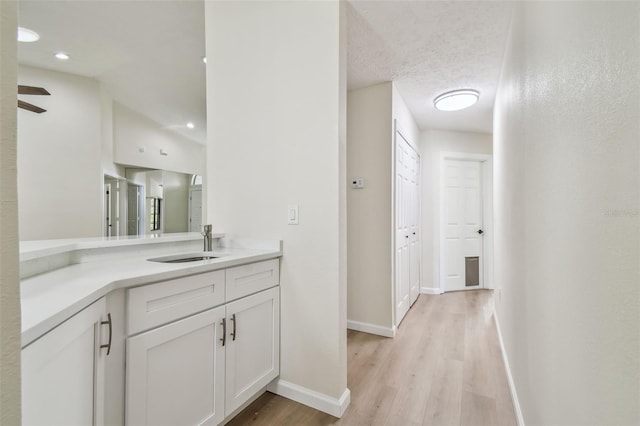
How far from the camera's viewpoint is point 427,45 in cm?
230

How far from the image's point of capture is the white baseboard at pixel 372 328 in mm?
2789

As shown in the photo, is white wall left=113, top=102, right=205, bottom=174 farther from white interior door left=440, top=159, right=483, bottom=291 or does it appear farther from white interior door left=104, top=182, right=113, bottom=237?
white interior door left=440, top=159, right=483, bottom=291

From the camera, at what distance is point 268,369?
1735mm

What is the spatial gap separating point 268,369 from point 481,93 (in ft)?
11.2

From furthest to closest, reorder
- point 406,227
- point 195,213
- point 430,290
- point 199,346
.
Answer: point 430,290, point 195,213, point 406,227, point 199,346

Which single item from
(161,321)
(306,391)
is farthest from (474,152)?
(161,321)

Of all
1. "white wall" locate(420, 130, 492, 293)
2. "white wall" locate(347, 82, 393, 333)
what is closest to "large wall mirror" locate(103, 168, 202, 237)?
"white wall" locate(347, 82, 393, 333)

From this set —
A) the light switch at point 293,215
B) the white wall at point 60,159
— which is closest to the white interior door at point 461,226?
the light switch at point 293,215

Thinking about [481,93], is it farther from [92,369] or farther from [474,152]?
[92,369]

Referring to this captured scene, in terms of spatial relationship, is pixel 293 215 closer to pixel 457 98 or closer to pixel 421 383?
pixel 421 383

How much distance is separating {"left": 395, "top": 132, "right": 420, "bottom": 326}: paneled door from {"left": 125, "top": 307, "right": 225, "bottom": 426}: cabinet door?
6.75ft

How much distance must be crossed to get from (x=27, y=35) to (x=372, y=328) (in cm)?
398

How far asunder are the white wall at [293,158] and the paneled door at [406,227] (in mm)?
1466

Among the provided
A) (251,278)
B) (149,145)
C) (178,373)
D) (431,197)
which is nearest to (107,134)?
(149,145)
